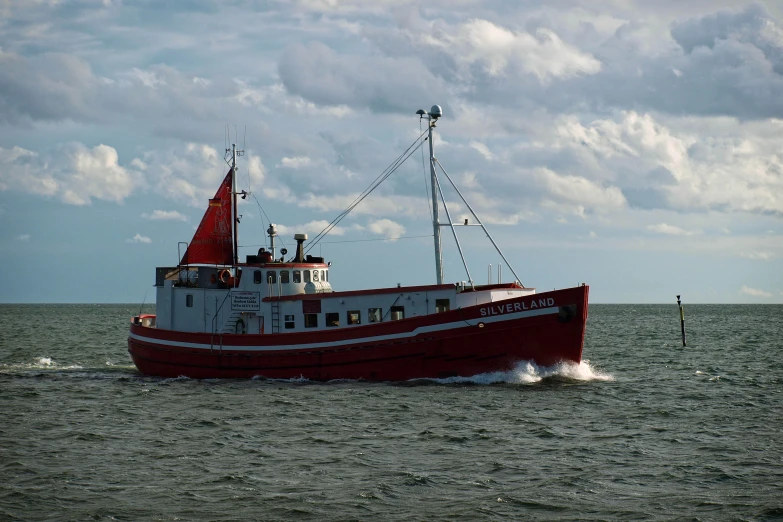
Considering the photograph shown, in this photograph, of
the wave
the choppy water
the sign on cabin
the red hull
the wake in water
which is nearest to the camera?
the choppy water

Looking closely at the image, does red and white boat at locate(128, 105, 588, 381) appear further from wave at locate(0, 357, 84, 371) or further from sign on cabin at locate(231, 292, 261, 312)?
wave at locate(0, 357, 84, 371)

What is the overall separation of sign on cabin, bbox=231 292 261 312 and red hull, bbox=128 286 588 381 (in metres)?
1.51

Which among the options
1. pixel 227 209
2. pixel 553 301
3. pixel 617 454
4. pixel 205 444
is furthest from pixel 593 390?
pixel 227 209

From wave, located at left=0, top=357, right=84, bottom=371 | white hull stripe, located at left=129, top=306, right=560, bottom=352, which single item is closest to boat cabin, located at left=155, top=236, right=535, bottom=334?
white hull stripe, located at left=129, top=306, right=560, bottom=352

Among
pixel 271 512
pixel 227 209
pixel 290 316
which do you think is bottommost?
pixel 271 512

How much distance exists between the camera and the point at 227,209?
129ft

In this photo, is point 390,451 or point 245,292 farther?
point 245,292

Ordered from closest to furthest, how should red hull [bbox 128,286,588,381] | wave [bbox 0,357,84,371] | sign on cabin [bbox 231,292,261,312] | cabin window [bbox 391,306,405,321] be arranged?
red hull [bbox 128,286,588,381]
cabin window [bbox 391,306,405,321]
sign on cabin [bbox 231,292,261,312]
wave [bbox 0,357,84,371]

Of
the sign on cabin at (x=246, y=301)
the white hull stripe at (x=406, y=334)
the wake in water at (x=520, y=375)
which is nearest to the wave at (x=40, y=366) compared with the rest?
the white hull stripe at (x=406, y=334)

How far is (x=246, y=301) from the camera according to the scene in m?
36.3

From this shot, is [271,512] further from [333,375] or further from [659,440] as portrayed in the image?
[333,375]

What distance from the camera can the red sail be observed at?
1532 inches

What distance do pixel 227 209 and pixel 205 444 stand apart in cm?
1845

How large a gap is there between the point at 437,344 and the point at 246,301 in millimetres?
9305
